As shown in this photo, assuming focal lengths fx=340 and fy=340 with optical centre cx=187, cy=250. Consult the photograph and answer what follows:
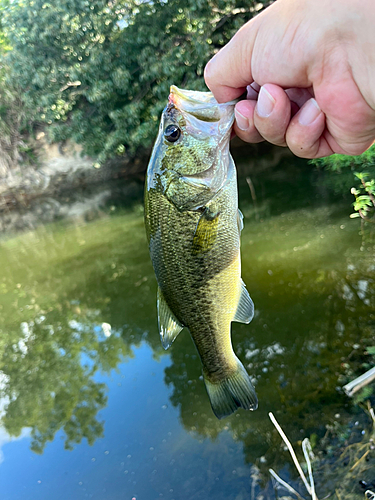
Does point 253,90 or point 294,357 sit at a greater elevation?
point 253,90

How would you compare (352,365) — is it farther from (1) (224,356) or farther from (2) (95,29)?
(2) (95,29)

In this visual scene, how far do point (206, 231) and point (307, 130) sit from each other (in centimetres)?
59

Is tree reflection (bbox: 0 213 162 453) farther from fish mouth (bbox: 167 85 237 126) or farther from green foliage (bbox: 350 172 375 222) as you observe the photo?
fish mouth (bbox: 167 85 237 126)

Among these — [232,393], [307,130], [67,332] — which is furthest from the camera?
[67,332]

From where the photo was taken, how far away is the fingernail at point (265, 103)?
4.33 feet

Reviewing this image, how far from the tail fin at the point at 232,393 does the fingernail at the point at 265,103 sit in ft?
3.64

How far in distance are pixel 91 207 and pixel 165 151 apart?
46.4 ft

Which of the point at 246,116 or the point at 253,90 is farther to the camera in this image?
the point at 253,90

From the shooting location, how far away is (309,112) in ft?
4.47

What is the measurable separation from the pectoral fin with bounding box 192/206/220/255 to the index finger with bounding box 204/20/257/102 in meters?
0.54

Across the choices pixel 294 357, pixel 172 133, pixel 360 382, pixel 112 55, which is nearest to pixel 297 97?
pixel 172 133

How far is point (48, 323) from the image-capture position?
6.64 metres

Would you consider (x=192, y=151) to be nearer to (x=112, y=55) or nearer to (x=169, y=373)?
(x=169, y=373)

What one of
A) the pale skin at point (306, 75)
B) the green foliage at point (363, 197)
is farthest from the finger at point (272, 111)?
the green foliage at point (363, 197)
